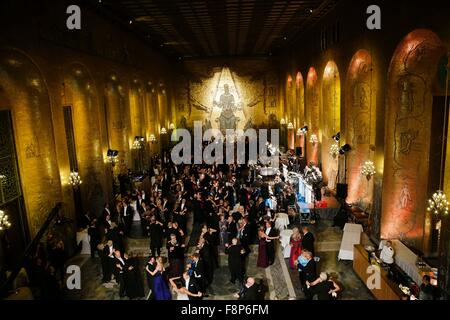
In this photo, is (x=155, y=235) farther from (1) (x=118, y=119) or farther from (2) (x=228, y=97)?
(2) (x=228, y=97)

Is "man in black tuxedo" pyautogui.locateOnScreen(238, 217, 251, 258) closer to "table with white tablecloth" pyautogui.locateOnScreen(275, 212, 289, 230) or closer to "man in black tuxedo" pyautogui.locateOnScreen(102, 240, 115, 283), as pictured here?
"table with white tablecloth" pyautogui.locateOnScreen(275, 212, 289, 230)

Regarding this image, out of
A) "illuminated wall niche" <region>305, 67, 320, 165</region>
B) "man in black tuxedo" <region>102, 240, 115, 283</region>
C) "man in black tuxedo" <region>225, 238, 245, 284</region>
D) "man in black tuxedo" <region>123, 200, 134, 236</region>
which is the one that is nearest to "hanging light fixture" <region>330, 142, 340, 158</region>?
"illuminated wall niche" <region>305, 67, 320, 165</region>

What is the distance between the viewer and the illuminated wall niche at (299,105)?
24.5 meters

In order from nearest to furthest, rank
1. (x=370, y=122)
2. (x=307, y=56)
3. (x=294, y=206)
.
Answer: (x=370, y=122)
(x=294, y=206)
(x=307, y=56)

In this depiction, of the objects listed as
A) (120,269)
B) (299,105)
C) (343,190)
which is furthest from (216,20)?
(120,269)

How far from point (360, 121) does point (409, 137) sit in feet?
10.5

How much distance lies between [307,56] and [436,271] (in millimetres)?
15739

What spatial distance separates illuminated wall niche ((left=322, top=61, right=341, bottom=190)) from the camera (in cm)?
1712

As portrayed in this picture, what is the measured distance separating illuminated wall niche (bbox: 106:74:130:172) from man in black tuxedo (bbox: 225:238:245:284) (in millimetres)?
9649

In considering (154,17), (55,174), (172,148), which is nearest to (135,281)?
(55,174)

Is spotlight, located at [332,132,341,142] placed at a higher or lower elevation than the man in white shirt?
higher

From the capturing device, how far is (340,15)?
15.9m

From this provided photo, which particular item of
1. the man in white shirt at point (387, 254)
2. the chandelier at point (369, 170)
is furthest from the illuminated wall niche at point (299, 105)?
the man in white shirt at point (387, 254)
